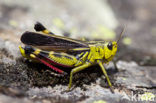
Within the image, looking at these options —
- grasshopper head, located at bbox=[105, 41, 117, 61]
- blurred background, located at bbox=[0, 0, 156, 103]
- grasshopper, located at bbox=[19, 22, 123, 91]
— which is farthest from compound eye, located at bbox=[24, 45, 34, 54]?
grasshopper head, located at bbox=[105, 41, 117, 61]

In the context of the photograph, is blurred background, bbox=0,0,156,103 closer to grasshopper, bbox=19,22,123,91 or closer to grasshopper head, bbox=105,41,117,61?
grasshopper, bbox=19,22,123,91

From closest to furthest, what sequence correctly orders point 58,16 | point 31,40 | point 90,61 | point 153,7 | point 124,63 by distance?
1. point 31,40
2. point 90,61
3. point 124,63
4. point 58,16
5. point 153,7

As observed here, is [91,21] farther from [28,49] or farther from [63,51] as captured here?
[28,49]

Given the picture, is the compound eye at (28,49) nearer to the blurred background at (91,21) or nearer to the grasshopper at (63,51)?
the grasshopper at (63,51)

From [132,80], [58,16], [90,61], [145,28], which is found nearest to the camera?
[90,61]

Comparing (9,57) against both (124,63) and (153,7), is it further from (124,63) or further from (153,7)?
(153,7)

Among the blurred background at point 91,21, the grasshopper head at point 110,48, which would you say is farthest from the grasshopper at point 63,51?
the blurred background at point 91,21

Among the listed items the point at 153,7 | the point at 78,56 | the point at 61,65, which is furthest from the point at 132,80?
the point at 153,7
